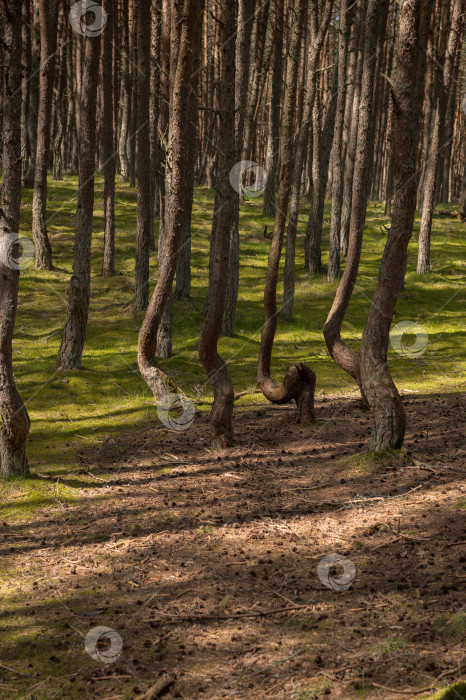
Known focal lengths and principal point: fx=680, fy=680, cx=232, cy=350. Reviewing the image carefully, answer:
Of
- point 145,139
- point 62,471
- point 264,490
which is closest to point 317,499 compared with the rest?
point 264,490

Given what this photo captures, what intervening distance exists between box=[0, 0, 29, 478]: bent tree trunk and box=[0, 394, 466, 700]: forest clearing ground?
886mm

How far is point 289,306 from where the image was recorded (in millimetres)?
17578

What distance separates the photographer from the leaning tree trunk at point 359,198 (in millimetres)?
10289

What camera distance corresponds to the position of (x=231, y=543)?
682 cm

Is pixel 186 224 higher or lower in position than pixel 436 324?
higher

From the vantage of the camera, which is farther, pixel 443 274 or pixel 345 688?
pixel 443 274

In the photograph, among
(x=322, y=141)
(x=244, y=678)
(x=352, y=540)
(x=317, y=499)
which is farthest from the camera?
(x=322, y=141)

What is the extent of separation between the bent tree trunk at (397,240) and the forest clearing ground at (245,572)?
58 cm

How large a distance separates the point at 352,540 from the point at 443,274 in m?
16.7

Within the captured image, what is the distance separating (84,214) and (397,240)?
6.81m

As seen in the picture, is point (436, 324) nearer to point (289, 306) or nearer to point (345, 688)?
point (289, 306)

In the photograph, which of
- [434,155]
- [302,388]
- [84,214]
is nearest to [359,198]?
[302,388]

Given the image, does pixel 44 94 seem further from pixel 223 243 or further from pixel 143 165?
pixel 223 243

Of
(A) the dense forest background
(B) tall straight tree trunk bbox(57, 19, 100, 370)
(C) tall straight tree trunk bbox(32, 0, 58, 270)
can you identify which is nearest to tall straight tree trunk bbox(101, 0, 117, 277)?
(A) the dense forest background
